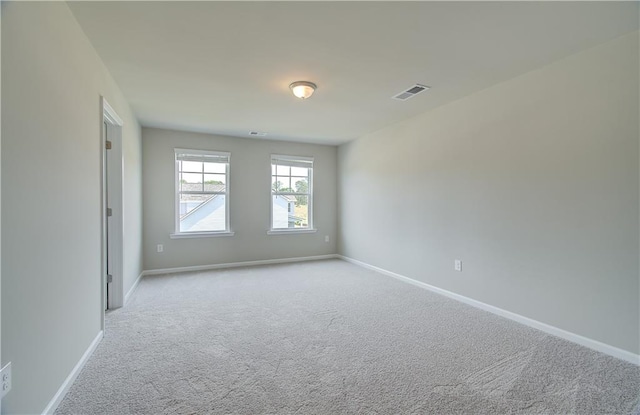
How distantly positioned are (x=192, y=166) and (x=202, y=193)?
0.49 metres

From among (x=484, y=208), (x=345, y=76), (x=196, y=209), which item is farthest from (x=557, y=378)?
(x=196, y=209)

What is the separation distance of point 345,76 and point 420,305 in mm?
2606

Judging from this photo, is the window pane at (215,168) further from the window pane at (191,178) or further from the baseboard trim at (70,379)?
the baseboard trim at (70,379)

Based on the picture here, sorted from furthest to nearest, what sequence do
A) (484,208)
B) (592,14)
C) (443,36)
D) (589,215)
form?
1. (484,208)
2. (589,215)
3. (443,36)
4. (592,14)

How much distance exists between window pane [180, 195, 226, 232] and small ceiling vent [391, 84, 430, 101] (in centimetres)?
346

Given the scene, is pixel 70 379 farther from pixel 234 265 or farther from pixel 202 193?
pixel 202 193

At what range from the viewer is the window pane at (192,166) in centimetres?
509

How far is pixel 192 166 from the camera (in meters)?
5.14

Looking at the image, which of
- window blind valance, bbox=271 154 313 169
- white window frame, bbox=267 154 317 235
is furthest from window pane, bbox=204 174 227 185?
window blind valance, bbox=271 154 313 169

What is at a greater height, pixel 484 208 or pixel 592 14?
pixel 592 14

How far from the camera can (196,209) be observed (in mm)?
5219

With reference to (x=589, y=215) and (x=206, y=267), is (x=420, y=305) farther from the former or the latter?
(x=206, y=267)

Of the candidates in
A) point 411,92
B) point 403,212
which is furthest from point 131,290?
point 411,92

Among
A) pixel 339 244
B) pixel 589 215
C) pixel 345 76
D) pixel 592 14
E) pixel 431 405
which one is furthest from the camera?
pixel 339 244
